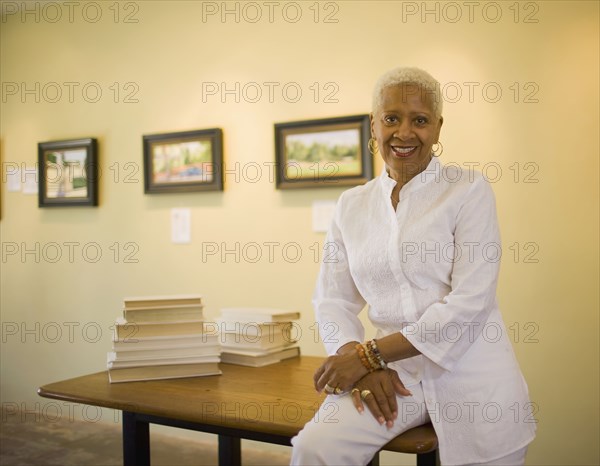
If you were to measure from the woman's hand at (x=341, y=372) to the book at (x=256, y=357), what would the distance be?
675mm

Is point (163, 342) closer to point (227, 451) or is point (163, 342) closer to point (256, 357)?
point (256, 357)

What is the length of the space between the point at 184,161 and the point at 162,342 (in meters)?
1.87

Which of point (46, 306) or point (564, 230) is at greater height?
point (564, 230)

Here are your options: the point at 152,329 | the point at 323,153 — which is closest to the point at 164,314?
the point at 152,329

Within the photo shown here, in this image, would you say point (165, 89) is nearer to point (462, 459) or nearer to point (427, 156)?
point (427, 156)

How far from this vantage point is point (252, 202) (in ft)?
12.3

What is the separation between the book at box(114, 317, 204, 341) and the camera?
226 centimetres

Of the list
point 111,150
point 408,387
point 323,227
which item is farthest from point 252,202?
point 408,387

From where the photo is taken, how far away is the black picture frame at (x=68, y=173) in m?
4.29

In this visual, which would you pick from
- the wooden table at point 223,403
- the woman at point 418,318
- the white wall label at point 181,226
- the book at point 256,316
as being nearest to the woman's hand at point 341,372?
the woman at point 418,318

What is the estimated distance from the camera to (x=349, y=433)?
5.21ft

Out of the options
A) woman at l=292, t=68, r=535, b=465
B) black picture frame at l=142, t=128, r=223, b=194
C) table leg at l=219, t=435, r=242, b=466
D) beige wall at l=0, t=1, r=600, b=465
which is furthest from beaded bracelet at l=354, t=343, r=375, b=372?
black picture frame at l=142, t=128, r=223, b=194

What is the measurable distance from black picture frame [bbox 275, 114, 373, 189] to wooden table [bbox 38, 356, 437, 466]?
4.31 feet

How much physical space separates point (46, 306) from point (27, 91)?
1.50 m
